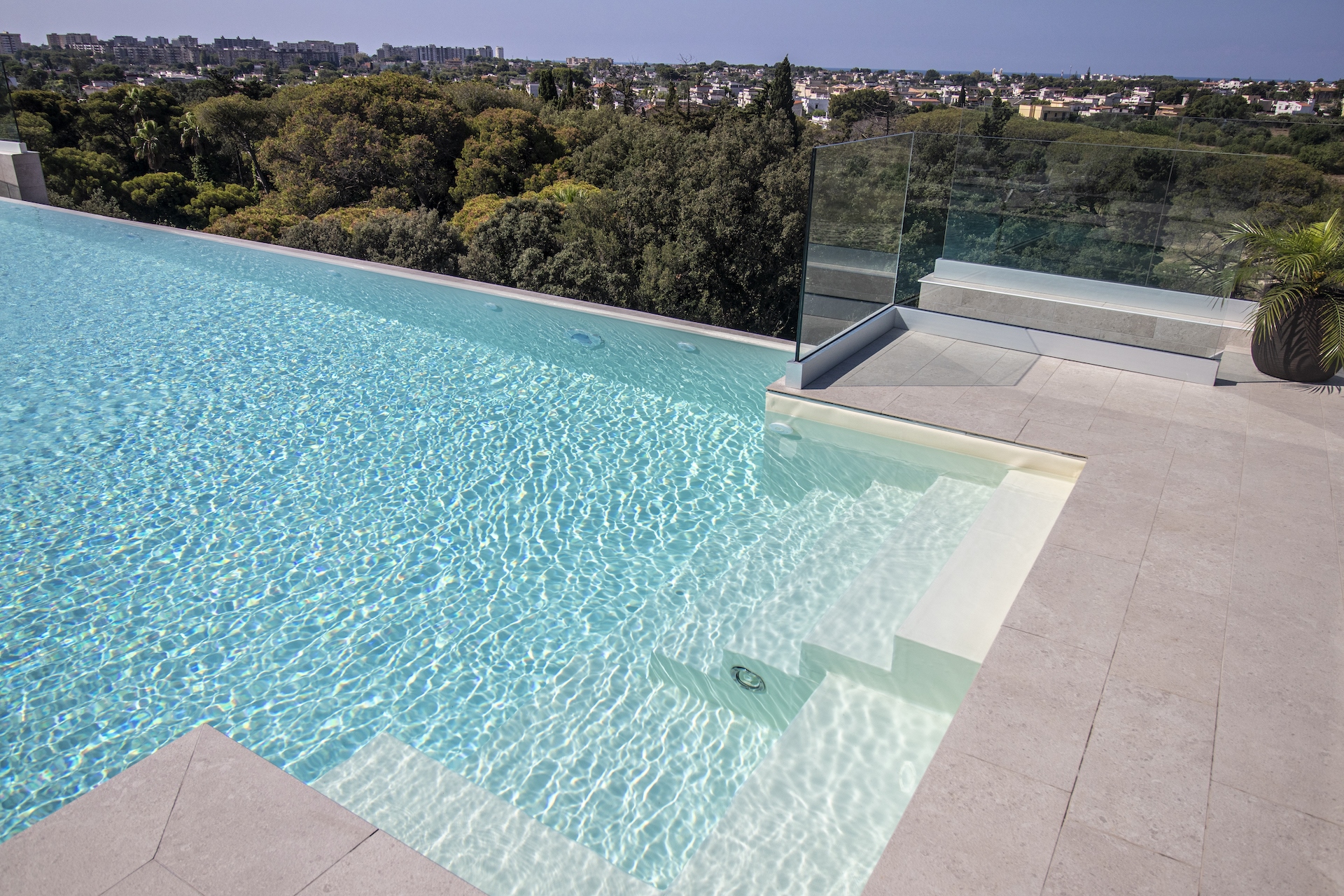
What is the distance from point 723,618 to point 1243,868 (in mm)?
2300

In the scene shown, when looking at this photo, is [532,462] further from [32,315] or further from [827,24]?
[827,24]

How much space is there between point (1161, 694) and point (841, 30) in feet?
349

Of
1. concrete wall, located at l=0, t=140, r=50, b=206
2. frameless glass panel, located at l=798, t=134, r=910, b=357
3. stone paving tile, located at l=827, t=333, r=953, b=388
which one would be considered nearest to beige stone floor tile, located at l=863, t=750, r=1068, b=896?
stone paving tile, located at l=827, t=333, r=953, b=388

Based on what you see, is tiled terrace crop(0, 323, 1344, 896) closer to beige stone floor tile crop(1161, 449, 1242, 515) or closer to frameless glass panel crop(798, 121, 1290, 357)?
beige stone floor tile crop(1161, 449, 1242, 515)

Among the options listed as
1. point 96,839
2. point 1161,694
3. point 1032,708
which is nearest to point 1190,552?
point 1161,694

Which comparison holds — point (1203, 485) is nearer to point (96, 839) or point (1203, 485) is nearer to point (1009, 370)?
point (1009, 370)

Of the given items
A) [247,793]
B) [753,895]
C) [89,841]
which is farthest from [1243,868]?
[89,841]

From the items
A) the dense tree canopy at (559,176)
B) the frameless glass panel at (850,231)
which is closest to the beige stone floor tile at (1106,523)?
Answer: the frameless glass panel at (850,231)

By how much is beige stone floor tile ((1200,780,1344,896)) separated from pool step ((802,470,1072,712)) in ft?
3.24

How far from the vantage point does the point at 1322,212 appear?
6148 millimetres

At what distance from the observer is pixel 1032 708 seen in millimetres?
2869

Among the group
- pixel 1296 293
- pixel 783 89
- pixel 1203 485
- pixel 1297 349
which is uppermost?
pixel 783 89

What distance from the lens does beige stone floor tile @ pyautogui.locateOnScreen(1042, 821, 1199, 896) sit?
2.20m

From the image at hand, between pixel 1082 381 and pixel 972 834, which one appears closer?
pixel 972 834
